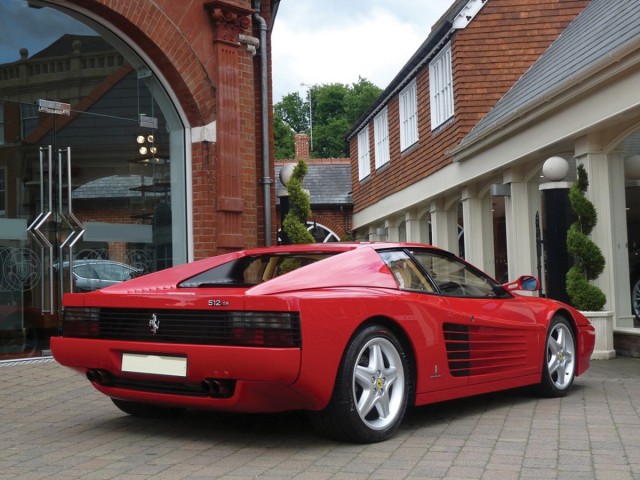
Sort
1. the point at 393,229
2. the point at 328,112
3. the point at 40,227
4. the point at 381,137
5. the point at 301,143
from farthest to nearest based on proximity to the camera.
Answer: the point at 328,112 → the point at 301,143 → the point at 393,229 → the point at 381,137 → the point at 40,227

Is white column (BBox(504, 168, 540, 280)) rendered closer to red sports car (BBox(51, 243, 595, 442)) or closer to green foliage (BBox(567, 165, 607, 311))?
green foliage (BBox(567, 165, 607, 311))

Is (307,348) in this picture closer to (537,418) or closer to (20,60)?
(537,418)

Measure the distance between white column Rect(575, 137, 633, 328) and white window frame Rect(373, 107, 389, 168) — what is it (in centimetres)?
1259

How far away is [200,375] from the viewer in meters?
4.81

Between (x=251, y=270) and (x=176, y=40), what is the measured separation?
583cm

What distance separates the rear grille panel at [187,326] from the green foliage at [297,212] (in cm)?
666

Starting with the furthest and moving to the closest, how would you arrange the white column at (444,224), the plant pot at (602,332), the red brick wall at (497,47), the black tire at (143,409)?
1. the white column at (444,224)
2. the red brick wall at (497,47)
3. the plant pot at (602,332)
4. the black tire at (143,409)

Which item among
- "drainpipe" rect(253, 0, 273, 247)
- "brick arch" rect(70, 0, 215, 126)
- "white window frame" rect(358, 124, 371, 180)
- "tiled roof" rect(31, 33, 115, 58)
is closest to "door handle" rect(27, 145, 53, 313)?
"tiled roof" rect(31, 33, 115, 58)

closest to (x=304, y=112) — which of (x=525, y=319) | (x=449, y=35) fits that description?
(x=449, y=35)

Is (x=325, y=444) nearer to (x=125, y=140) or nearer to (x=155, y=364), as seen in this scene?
(x=155, y=364)

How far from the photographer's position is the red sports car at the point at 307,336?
4.67 meters

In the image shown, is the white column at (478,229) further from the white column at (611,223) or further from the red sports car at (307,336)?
the red sports car at (307,336)

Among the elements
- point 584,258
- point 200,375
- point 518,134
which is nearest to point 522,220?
point 518,134

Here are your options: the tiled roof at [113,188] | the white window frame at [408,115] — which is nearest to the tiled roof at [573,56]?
the white window frame at [408,115]
